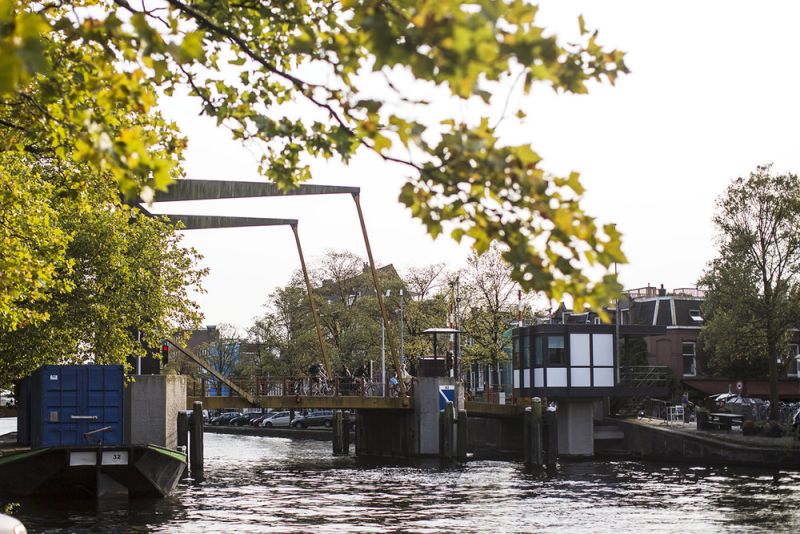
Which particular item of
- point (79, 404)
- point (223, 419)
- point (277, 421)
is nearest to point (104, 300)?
point (79, 404)

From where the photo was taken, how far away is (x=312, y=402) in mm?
48500

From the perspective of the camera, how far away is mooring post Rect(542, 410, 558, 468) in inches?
1697

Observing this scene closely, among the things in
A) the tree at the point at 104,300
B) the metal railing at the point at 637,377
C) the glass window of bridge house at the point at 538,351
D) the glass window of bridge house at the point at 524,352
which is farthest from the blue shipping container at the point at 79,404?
the metal railing at the point at 637,377

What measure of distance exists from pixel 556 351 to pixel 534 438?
797 centimetres

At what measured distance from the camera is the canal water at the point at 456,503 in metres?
24.1

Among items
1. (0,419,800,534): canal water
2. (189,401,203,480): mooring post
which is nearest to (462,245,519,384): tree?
(0,419,800,534): canal water

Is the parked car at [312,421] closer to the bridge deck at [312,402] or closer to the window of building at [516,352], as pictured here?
the window of building at [516,352]

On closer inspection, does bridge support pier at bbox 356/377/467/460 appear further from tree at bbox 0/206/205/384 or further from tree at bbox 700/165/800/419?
tree at bbox 0/206/205/384

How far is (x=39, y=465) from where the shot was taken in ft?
93.6

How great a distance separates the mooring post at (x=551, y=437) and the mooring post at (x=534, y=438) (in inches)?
12.5

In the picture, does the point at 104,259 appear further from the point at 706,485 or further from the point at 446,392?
the point at 446,392

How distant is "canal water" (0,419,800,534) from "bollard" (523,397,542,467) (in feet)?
2.32

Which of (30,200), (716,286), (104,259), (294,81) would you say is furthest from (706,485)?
(294,81)

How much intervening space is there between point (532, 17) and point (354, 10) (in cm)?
125
